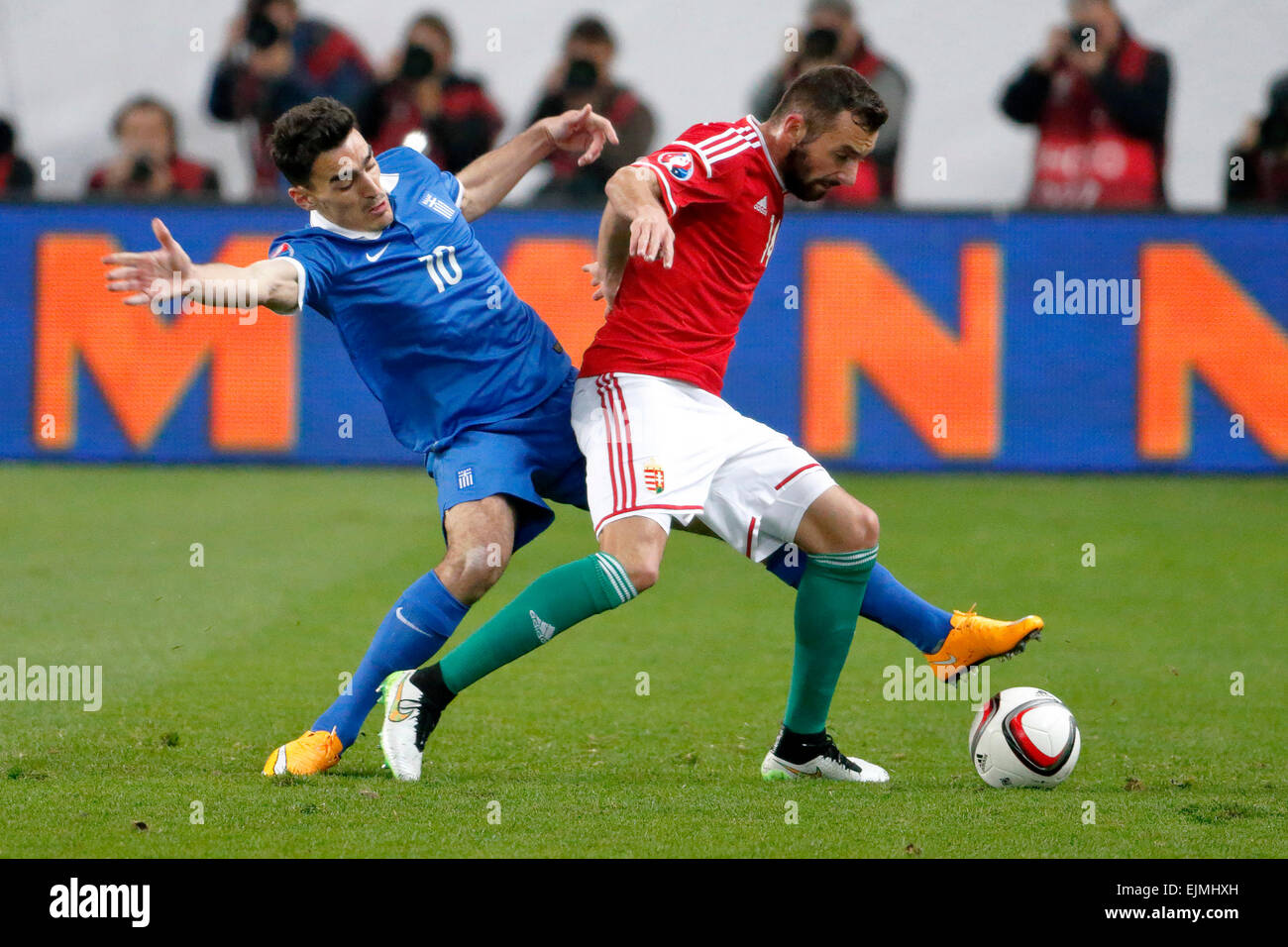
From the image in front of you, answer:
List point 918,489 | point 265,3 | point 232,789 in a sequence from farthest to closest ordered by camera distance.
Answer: point 265,3 < point 918,489 < point 232,789

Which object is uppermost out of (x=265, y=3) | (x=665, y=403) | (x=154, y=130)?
(x=265, y=3)

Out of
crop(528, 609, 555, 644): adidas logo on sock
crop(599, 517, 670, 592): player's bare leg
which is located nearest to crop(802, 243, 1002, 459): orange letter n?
crop(599, 517, 670, 592): player's bare leg

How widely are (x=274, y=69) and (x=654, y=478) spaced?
27.6ft

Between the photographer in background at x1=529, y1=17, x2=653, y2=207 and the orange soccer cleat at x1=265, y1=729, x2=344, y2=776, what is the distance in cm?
738

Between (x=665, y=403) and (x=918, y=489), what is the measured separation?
6.27 meters

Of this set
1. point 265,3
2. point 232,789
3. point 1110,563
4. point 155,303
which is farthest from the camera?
point 265,3

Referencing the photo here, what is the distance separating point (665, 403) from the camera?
4773mm

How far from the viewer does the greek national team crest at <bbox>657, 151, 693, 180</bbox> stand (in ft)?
15.3

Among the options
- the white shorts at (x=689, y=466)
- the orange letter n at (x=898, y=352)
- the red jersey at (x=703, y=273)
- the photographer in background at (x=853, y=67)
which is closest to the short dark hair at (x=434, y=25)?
the photographer in background at (x=853, y=67)

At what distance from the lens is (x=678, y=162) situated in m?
4.69

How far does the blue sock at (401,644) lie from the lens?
15.6 feet

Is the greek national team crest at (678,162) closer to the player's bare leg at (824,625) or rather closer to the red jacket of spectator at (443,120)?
the player's bare leg at (824,625)

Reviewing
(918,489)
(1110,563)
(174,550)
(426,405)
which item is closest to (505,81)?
(918,489)

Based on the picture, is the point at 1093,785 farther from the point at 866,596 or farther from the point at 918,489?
the point at 918,489
